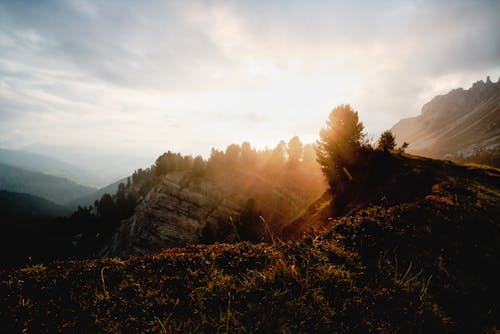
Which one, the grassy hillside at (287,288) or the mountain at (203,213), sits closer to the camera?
Result: the grassy hillside at (287,288)

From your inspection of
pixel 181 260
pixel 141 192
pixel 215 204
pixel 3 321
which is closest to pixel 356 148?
pixel 181 260

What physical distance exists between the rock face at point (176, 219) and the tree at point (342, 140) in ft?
134

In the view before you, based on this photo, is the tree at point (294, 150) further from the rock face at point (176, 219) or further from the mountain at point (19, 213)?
the mountain at point (19, 213)

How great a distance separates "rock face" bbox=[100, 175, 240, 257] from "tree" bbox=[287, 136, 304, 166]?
123ft

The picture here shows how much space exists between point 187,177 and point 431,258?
96023mm

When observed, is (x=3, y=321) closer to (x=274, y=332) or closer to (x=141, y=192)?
(x=274, y=332)

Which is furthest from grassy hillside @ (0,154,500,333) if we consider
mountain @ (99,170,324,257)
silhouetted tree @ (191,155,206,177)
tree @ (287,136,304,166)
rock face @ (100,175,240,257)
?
tree @ (287,136,304,166)

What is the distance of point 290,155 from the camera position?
106 metres

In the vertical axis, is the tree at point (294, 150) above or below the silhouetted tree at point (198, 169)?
above

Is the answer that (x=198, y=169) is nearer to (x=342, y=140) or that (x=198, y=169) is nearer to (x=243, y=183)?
(x=243, y=183)

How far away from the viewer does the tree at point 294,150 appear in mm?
105375

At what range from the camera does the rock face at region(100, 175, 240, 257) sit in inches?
A: 2511

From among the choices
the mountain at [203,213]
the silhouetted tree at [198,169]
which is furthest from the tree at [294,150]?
the silhouetted tree at [198,169]

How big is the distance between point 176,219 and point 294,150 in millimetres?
63243
